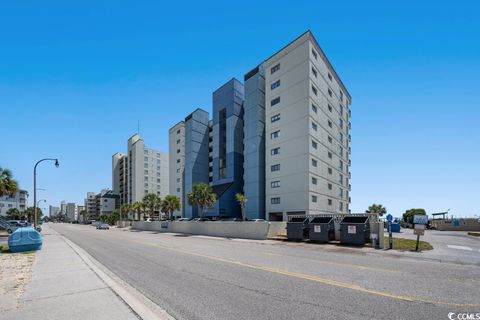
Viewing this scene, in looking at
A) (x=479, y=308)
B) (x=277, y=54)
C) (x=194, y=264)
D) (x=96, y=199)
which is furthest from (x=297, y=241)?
(x=96, y=199)

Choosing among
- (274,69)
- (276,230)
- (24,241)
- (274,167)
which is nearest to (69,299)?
(24,241)

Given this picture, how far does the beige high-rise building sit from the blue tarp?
3506 centimetres

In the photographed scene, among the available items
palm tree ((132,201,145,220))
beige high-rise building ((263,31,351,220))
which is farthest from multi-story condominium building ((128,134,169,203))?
beige high-rise building ((263,31,351,220))

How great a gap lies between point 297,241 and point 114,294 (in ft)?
61.0

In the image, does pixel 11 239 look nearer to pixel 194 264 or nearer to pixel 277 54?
pixel 194 264

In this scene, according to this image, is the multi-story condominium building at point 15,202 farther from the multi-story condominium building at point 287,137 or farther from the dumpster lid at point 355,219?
the dumpster lid at point 355,219

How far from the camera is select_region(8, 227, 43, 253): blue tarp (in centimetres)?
1563

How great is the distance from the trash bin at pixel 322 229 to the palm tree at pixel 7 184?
33026 millimetres

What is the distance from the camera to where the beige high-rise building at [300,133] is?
149 feet

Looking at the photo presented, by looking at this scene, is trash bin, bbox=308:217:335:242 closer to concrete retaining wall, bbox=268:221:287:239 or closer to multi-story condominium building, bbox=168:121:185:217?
concrete retaining wall, bbox=268:221:287:239

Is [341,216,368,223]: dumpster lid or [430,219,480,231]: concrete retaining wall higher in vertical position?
[341,216,368,223]: dumpster lid

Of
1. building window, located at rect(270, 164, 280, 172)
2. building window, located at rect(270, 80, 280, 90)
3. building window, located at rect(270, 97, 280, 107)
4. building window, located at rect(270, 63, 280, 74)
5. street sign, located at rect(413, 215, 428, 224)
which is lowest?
street sign, located at rect(413, 215, 428, 224)

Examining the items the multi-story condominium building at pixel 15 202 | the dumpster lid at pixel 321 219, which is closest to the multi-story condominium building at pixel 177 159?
the dumpster lid at pixel 321 219

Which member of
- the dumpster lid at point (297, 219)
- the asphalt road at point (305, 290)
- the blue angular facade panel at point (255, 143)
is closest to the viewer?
the asphalt road at point (305, 290)
